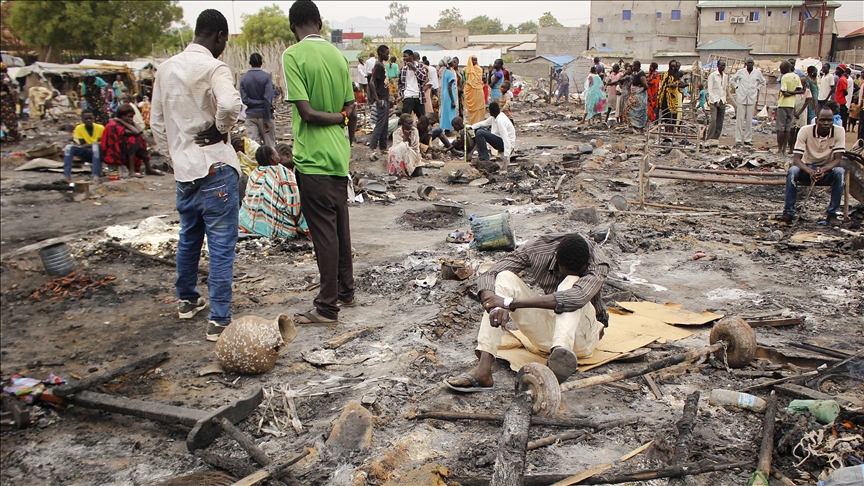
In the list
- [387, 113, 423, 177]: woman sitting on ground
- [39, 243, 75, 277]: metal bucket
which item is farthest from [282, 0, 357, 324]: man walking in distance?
[387, 113, 423, 177]: woman sitting on ground

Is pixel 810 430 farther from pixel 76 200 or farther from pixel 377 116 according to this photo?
pixel 377 116

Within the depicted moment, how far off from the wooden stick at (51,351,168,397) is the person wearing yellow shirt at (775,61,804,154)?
1296 centimetres

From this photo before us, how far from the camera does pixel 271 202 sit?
265 inches

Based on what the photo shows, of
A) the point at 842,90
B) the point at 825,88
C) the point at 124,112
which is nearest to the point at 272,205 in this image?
the point at 124,112

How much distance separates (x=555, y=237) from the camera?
391cm

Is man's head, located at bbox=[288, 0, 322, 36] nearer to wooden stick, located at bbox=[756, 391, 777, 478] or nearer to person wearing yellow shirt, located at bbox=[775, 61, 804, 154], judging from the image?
wooden stick, located at bbox=[756, 391, 777, 478]

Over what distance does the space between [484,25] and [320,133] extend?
132102 mm

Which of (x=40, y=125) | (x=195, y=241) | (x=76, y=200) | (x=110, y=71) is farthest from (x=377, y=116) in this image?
(x=110, y=71)

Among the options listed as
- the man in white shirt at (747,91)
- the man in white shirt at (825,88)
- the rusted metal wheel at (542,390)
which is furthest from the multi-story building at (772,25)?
the rusted metal wheel at (542,390)

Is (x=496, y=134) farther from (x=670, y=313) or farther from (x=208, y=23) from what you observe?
(x=208, y=23)

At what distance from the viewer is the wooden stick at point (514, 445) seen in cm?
Answer: 262

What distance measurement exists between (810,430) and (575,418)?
1.12 metres

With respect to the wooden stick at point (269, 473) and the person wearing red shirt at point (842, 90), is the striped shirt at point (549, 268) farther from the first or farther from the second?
the person wearing red shirt at point (842, 90)

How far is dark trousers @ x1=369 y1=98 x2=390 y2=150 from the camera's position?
12281mm
